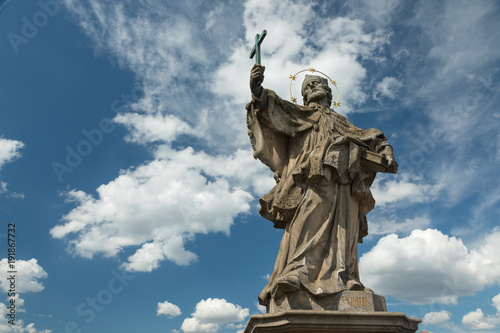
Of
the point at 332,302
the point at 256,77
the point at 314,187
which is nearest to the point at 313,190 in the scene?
the point at 314,187

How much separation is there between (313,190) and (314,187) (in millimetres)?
62

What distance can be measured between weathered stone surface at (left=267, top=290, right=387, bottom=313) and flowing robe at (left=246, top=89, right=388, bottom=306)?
117mm

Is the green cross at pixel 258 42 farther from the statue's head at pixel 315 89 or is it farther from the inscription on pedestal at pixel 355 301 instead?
the inscription on pedestal at pixel 355 301

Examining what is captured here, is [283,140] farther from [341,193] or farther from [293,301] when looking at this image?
[293,301]

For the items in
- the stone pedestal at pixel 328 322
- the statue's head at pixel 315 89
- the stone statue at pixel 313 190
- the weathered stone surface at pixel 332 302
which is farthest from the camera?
the statue's head at pixel 315 89

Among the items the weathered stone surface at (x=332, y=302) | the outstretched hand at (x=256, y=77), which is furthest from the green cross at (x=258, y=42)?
the weathered stone surface at (x=332, y=302)

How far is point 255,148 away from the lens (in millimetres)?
8336

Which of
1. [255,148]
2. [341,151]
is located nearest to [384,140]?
[341,151]

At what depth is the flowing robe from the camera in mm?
7023

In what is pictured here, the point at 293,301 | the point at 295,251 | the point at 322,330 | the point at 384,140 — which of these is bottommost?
the point at 322,330

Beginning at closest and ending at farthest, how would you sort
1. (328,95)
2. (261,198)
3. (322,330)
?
(322,330) < (261,198) < (328,95)

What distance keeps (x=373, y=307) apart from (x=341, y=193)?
78.3 inches

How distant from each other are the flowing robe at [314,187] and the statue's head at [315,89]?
1.32ft

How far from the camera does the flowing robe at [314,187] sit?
702cm
